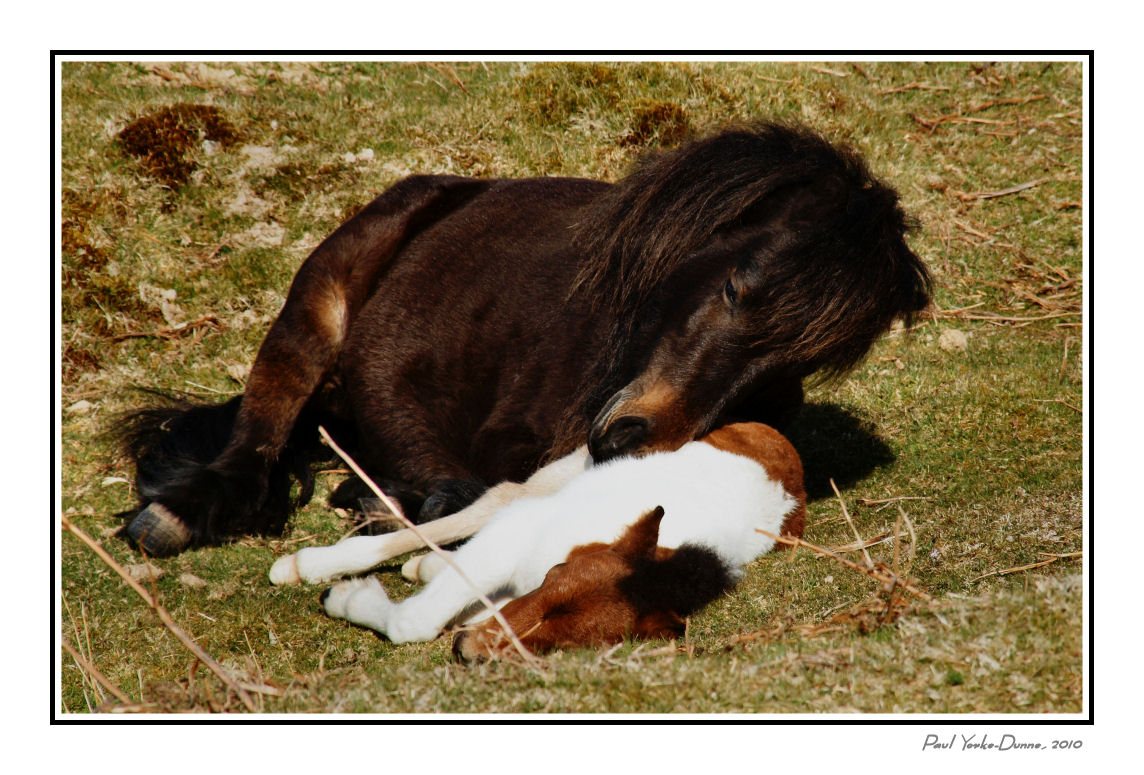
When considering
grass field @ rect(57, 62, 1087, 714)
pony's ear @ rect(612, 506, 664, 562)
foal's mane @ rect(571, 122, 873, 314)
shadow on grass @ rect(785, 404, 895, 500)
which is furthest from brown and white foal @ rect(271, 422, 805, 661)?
shadow on grass @ rect(785, 404, 895, 500)

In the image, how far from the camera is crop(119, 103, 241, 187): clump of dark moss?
708cm

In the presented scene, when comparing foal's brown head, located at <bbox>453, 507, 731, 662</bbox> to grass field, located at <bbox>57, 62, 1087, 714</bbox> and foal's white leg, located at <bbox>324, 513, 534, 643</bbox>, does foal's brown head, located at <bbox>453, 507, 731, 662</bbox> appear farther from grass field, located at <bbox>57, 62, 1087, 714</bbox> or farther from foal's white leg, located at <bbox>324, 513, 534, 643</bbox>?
foal's white leg, located at <bbox>324, 513, 534, 643</bbox>

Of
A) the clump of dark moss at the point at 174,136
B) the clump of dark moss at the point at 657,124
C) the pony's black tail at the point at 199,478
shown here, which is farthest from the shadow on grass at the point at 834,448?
the clump of dark moss at the point at 174,136

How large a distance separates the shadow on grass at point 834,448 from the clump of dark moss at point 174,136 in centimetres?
494

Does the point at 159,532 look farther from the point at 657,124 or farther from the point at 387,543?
the point at 657,124

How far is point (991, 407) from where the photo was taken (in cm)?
534

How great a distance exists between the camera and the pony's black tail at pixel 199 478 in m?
4.68

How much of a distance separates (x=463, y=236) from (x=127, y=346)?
2.77 meters

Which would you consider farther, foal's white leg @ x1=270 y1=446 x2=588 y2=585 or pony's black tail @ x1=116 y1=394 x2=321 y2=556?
pony's black tail @ x1=116 y1=394 x2=321 y2=556

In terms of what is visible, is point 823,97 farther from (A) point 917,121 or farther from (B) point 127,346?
(B) point 127,346

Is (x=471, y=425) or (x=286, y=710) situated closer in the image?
(x=286, y=710)

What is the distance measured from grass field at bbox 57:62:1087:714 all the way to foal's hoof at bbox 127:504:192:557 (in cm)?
12

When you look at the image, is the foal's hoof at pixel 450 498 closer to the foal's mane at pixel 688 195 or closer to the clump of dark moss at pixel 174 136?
the foal's mane at pixel 688 195

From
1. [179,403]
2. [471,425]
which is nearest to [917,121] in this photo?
[471,425]
